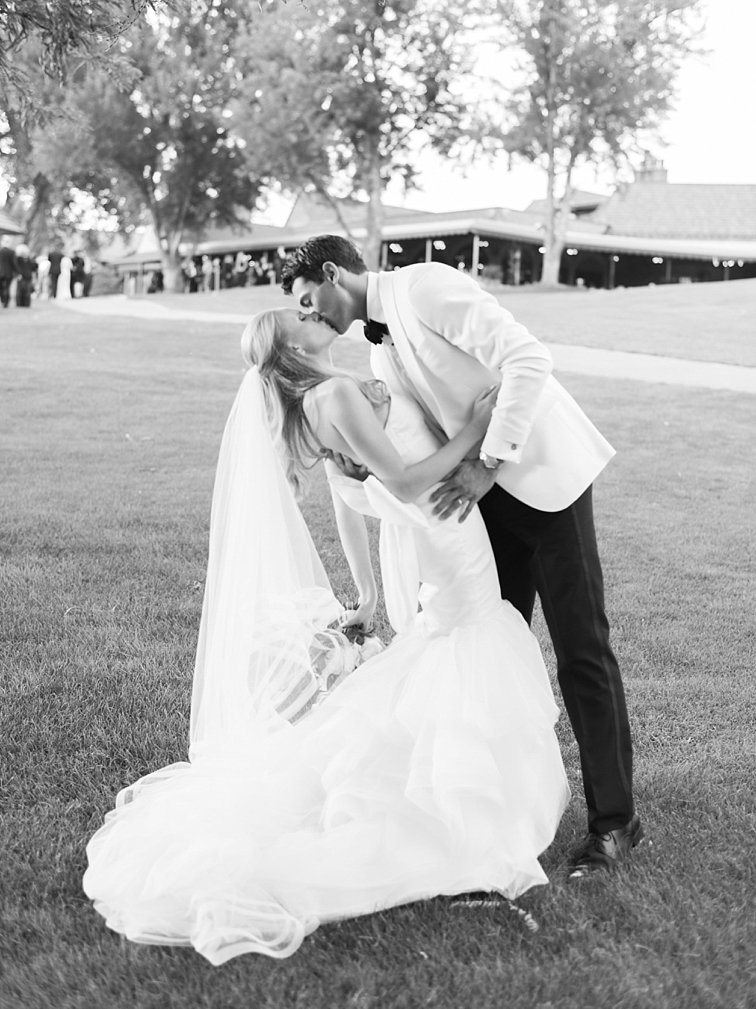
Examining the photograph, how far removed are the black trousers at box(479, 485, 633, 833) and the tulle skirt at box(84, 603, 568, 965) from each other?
11cm

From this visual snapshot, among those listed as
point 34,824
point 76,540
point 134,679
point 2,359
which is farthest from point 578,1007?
point 2,359

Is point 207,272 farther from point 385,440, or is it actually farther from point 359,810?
point 359,810

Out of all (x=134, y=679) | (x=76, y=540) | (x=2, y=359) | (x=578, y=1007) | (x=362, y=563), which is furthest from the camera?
(x=2, y=359)

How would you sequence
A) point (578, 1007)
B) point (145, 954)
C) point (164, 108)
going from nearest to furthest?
point (578, 1007), point (145, 954), point (164, 108)

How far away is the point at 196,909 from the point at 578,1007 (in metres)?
1.07

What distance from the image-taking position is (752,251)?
45.3m

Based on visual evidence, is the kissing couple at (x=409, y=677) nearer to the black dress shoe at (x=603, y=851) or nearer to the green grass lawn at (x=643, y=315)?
the black dress shoe at (x=603, y=851)

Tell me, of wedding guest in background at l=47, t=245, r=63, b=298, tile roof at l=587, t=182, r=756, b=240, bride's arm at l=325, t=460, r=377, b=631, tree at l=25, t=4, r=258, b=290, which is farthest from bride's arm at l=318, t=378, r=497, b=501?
tile roof at l=587, t=182, r=756, b=240

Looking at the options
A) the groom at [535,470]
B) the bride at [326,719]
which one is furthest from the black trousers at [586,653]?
the bride at [326,719]

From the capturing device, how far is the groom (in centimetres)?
319

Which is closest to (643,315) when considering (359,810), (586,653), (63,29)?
(63,29)

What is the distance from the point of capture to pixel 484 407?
10.6 feet

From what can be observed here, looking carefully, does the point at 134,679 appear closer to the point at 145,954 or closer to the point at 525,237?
the point at 145,954

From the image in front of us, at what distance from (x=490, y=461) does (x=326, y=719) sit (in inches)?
41.3
